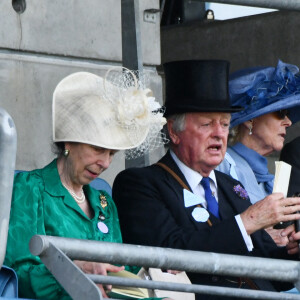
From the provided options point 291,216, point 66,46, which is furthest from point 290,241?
point 66,46

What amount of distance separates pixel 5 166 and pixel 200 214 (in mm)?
2021

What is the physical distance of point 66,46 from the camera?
5840mm

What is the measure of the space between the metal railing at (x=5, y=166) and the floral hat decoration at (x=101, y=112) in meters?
1.35

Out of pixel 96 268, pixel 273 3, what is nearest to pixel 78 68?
pixel 273 3

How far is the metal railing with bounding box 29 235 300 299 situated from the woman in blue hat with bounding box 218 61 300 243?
7.25ft

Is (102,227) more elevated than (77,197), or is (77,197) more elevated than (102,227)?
(77,197)

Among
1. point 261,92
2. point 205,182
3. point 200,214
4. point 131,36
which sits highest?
point 131,36

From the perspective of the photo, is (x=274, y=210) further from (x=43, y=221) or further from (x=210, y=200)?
(x=43, y=221)

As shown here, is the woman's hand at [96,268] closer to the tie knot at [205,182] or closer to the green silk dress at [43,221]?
the green silk dress at [43,221]

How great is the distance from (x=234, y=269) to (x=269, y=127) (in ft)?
8.56

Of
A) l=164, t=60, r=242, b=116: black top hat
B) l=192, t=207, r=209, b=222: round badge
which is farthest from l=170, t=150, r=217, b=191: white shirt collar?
l=164, t=60, r=242, b=116: black top hat

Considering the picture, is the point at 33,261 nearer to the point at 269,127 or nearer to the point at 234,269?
the point at 234,269

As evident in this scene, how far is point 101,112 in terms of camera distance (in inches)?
165

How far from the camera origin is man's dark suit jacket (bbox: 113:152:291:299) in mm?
4461
